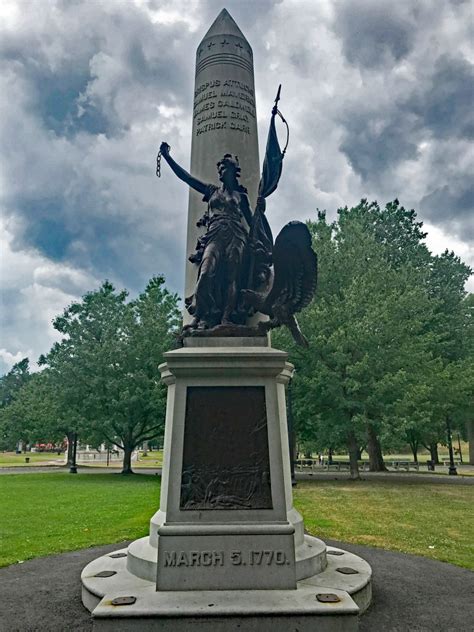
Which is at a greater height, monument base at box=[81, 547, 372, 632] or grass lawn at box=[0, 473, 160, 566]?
monument base at box=[81, 547, 372, 632]

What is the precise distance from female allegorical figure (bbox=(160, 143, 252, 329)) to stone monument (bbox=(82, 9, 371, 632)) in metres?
0.01

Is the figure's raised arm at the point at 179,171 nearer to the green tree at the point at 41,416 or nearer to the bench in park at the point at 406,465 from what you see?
the green tree at the point at 41,416

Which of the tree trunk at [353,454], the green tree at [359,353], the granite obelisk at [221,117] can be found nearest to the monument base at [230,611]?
the granite obelisk at [221,117]

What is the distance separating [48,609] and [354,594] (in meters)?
3.40

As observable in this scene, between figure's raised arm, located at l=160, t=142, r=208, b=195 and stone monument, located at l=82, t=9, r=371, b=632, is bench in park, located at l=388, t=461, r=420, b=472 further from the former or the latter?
figure's raised arm, located at l=160, t=142, r=208, b=195

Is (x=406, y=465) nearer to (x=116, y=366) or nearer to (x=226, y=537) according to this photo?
(x=116, y=366)

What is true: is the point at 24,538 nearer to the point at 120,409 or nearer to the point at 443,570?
the point at 443,570

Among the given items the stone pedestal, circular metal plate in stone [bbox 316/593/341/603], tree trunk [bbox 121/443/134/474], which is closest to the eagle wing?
the stone pedestal

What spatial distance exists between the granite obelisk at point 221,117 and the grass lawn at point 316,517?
589 centimetres

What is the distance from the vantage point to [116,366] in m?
30.8

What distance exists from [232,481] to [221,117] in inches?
233

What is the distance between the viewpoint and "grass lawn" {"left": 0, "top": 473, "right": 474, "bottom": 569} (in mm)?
9531

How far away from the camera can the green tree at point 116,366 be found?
96.4ft

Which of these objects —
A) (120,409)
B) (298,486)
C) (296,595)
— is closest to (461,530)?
(296,595)
